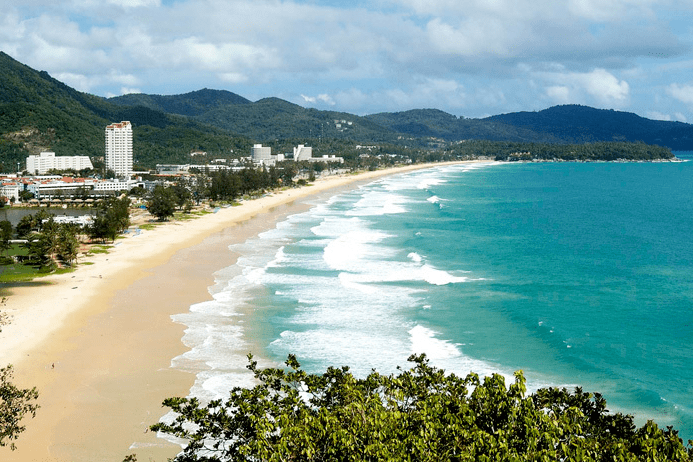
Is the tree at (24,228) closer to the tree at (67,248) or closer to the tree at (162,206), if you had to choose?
the tree at (162,206)

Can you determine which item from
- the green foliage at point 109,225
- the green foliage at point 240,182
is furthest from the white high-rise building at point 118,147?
the green foliage at point 109,225

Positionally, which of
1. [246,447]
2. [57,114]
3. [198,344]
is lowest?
[198,344]

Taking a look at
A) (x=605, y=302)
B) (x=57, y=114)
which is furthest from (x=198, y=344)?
(x=57, y=114)

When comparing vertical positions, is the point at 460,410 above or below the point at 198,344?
above

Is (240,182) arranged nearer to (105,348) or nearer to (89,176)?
(89,176)

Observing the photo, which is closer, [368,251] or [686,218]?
[368,251]

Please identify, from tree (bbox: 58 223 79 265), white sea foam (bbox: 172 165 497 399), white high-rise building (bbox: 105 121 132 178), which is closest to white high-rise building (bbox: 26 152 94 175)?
white high-rise building (bbox: 105 121 132 178)

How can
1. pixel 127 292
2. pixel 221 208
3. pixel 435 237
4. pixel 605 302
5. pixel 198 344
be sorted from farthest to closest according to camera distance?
pixel 221 208 < pixel 435 237 < pixel 127 292 < pixel 605 302 < pixel 198 344

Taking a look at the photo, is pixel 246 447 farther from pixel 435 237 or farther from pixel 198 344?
pixel 435 237
